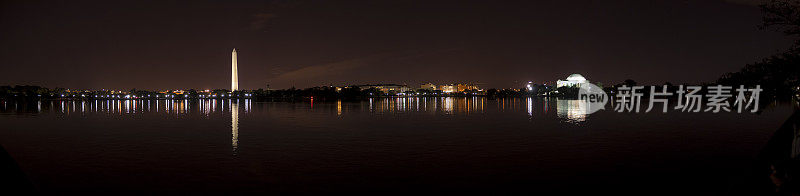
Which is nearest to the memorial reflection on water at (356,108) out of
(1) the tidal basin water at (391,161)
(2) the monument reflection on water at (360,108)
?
(2) the monument reflection on water at (360,108)

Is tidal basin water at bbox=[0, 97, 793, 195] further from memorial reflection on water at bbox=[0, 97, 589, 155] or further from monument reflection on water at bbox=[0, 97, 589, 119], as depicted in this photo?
monument reflection on water at bbox=[0, 97, 589, 119]

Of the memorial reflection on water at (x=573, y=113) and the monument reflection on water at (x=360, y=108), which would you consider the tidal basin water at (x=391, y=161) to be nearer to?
the memorial reflection on water at (x=573, y=113)

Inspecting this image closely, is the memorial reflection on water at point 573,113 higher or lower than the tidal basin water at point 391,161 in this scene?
higher

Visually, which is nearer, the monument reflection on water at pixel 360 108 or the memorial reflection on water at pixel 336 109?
the memorial reflection on water at pixel 336 109

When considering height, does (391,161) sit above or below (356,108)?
below

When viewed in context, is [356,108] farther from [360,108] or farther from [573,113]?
[573,113]

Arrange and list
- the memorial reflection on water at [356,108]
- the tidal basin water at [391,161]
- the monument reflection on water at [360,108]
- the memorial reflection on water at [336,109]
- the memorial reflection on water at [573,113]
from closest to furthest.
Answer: the tidal basin water at [391,161] → the memorial reflection on water at [573,113] → the memorial reflection on water at [336,109] → the memorial reflection on water at [356,108] → the monument reflection on water at [360,108]

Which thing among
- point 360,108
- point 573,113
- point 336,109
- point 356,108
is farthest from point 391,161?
point 360,108

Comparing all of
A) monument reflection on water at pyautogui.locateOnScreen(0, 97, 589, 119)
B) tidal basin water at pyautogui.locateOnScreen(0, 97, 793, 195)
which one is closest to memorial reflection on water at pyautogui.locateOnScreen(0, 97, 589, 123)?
monument reflection on water at pyautogui.locateOnScreen(0, 97, 589, 119)

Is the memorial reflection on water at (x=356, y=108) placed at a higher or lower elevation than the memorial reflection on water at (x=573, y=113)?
higher

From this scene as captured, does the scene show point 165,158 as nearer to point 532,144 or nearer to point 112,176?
point 112,176

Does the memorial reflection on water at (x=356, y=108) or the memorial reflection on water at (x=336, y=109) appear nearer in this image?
the memorial reflection on water at (x=336, y=109)

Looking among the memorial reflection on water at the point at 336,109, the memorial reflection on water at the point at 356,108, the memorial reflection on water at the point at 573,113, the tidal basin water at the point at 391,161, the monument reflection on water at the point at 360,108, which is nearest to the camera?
the tidal basin water at the point at 391,161

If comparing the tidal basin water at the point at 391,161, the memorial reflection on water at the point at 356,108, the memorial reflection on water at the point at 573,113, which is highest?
the memorial reflection on water at the point at 356,108
